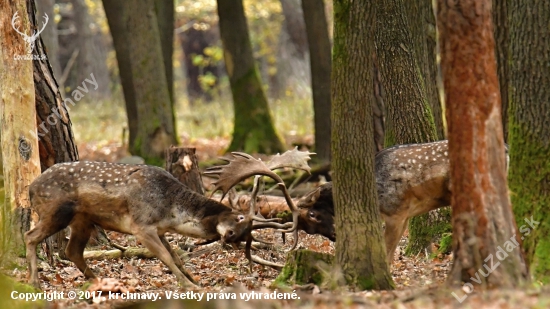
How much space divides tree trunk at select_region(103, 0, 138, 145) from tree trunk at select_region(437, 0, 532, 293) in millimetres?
11431

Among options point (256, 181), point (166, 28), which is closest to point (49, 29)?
point (166, 28)

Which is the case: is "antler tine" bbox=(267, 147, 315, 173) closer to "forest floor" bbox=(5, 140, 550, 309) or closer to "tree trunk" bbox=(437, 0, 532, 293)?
"forest floor" bbox=(5, 140, 550, 309)

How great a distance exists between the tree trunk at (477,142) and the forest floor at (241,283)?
39 cm

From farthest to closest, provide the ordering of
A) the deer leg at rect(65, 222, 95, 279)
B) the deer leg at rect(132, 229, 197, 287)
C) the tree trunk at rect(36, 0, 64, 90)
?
the tree trunk at rect(36, 0, 64, 90) → the deer leg at rect(65, 222, 95, 279) → the deer leg at rect(132, 229, 197, 287)

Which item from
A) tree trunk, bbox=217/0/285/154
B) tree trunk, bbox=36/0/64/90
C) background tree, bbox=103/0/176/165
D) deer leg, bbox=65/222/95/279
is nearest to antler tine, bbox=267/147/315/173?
deer leg, bbox=65/222/95/279

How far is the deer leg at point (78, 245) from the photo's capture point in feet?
33.2

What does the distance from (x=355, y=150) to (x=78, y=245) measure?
3.92 meters

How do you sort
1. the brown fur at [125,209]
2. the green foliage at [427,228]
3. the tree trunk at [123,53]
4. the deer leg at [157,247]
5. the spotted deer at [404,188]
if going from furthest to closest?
the tree trunk at [123,53] < the green foliage at [427,228] < the spotted deer at [404,188] < the brown fur at [125,209] < the deer leg at [157,247]

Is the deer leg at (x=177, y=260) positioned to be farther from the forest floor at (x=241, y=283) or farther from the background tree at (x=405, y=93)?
the background tree at (x=405, y=93)

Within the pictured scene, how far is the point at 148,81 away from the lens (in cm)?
1725

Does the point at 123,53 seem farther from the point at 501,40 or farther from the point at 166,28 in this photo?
the point at 501,40

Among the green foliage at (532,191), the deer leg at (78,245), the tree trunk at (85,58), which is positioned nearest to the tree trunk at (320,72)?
the deer leg at (78,245)

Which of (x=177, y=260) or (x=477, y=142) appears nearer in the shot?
(x=477, y=142)

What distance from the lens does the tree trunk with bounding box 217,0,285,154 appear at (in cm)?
1919
